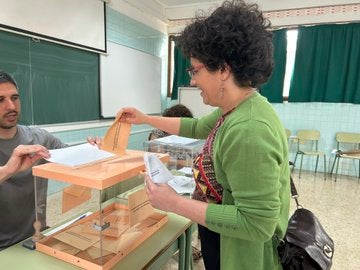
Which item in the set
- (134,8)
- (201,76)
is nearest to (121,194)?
(201,76)

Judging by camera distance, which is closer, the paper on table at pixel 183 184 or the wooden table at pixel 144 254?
the wooden table at pixel 144 254

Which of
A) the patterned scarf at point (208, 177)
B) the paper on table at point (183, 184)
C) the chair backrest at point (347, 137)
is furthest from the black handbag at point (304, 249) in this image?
the chair backrest at point (347, 137)

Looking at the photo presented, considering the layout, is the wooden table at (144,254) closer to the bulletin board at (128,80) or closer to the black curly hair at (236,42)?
the black curly hair at (236,42)

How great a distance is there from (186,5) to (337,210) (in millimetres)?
4197

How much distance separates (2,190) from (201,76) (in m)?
1.12

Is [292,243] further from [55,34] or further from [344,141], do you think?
[344,141]

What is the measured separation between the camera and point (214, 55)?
2.50 ft

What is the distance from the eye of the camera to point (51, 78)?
298 centimetres

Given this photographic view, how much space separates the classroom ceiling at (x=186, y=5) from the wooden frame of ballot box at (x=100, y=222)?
3758 mm

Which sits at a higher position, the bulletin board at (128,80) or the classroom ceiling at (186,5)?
the classroom ceiling at (186,5)

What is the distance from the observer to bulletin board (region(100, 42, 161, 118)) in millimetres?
3807

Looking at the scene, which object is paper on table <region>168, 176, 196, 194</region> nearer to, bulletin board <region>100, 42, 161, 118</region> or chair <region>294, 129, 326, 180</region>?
bulletin board <region>100, 42, 161, 118</region>

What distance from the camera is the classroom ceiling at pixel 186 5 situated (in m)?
4.32

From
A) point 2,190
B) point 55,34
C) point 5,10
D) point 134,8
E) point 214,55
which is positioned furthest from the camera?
point 134,8
